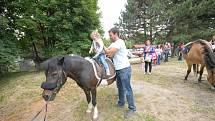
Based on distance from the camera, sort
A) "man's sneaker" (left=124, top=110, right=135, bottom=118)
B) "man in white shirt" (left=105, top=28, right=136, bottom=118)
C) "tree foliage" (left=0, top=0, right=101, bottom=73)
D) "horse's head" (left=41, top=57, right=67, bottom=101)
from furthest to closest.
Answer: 1. "tree foliage" (left=0, top=0, right=101, bottom=73)
2. "man's sneaker" (left=124, top=110, right=135, bottom=118)
3. "man in white shirt" (left=105, top=28, right=136, bottom=118)
4. "horse's head" (left=41, top=57, right=67, bottom=101)

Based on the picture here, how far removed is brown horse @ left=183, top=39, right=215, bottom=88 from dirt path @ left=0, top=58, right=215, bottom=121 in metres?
0.68

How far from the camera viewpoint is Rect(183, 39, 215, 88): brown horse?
8.70 meters

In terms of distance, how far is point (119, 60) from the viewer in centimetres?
633

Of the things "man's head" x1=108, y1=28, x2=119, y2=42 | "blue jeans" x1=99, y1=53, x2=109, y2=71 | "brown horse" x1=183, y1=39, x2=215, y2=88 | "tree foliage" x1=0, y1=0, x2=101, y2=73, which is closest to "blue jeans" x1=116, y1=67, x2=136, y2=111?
"blue jeans" x1=99, y1=53, x2=109, y2=71

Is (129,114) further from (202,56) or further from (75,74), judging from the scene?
(202,56)

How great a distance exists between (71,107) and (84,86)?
5.91ft

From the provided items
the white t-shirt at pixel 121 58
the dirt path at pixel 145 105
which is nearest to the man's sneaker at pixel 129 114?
the dirt path at pixel 145 105

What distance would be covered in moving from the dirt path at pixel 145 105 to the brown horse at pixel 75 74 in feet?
→ 2.21

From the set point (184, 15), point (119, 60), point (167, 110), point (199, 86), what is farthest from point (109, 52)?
point (184, 15)

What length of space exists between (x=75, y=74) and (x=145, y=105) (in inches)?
96.4

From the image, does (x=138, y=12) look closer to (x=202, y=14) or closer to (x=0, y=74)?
(x=202, y=14)

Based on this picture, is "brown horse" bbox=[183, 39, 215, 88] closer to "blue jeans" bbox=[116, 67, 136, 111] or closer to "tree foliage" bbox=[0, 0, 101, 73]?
"blue jeans" bbox=[116, 67, 136, 111]

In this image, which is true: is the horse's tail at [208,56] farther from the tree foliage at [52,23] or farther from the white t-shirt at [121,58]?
the tree foliage at [52,23]

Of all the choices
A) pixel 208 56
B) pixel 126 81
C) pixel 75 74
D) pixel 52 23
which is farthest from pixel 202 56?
pixel 52 23
